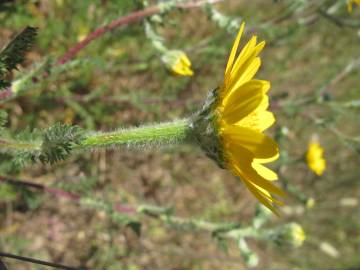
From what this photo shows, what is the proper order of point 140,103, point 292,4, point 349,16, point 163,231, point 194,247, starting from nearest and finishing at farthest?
point 292,4, point 140,103, point 163,231, point 194,247, point 349,16

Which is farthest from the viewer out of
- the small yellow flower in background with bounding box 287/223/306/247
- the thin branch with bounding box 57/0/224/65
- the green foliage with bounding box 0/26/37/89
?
the small yellow flower in background with bounding box 287/223/306/247

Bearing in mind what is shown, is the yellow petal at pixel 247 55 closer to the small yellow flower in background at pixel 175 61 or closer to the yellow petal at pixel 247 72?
the yellow petal at pixel 247 72

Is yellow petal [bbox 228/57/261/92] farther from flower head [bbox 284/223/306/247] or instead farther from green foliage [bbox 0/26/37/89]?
flower head [bbox 284/223/306/247]

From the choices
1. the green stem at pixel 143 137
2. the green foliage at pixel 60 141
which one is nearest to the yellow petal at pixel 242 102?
the green stem at pixel 143 137

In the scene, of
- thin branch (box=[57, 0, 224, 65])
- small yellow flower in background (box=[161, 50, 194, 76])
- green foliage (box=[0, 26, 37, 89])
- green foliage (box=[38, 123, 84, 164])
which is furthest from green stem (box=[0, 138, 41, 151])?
small yellow flower in background (box=[161, 50, 194, 76])

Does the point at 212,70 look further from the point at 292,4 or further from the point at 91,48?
the point at 292,4

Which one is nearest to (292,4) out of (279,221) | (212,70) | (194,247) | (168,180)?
(212,70)
